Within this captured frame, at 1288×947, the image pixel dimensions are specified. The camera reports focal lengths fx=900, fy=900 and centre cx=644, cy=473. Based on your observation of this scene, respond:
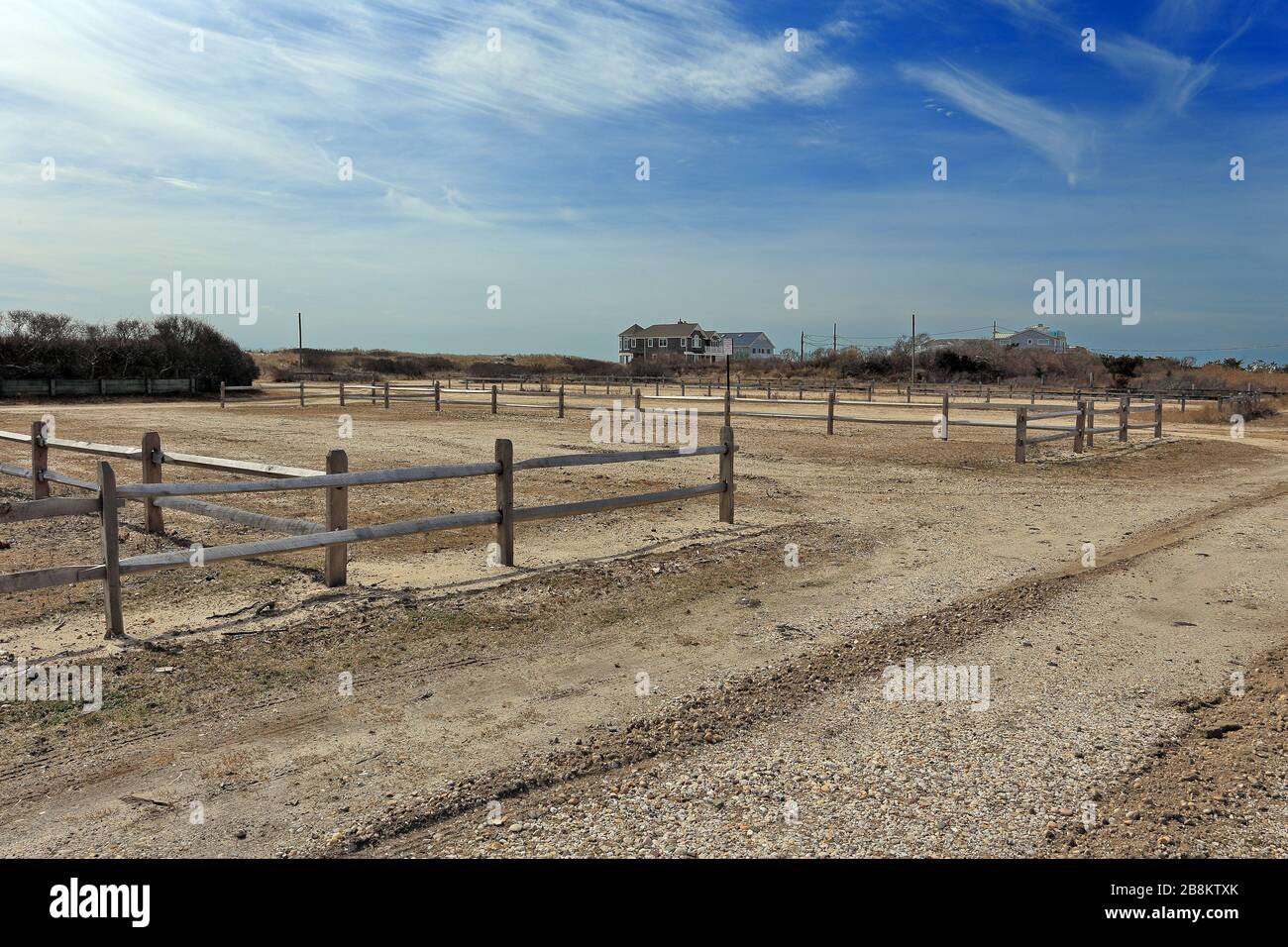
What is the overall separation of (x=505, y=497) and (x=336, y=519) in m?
1.61

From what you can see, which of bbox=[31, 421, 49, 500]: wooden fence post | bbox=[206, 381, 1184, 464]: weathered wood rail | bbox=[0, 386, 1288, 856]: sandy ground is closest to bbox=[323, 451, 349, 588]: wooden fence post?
bbox=[0, 386, 1288, 856]: sandy ground

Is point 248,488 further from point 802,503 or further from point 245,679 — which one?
point 802,503

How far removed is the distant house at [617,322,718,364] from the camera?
10188 centimetres

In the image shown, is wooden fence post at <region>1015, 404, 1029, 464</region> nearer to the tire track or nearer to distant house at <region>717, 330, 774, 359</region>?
the tire track


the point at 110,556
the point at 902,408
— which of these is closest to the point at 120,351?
the point at 902,408

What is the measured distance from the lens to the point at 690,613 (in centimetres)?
727

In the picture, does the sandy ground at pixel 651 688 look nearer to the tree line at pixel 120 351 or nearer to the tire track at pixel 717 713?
the tire track at pixel 717 713

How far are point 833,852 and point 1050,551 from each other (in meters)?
7.33

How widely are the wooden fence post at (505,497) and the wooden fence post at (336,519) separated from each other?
55.9 inches

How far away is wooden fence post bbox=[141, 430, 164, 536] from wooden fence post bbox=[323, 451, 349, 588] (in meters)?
2.71

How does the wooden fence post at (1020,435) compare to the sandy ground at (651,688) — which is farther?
the wooden fence post at (1020,435)

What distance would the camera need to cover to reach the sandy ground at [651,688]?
3760 millimetres

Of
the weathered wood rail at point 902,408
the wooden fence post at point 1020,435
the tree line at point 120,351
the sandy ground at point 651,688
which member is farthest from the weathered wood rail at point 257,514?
the tree line at point 120,351
